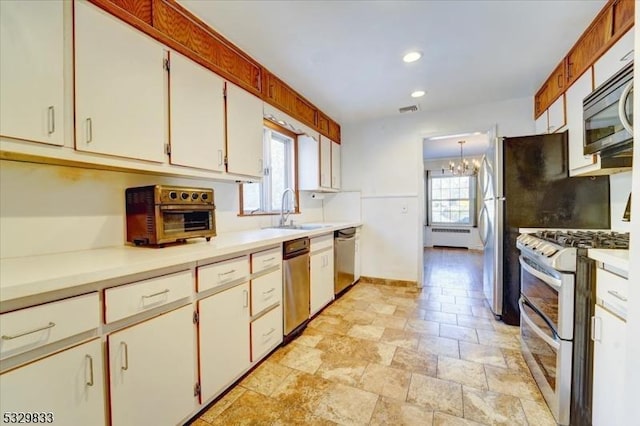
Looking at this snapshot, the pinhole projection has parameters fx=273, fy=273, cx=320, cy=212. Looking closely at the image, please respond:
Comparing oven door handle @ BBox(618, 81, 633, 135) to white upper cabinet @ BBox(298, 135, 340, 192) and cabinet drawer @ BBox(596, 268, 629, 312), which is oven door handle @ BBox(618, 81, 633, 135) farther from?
white upper cabinet @ BBox(298, 135, 340, 192)

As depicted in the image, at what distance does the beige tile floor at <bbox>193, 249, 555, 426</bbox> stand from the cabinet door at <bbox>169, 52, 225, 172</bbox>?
153 centimetres

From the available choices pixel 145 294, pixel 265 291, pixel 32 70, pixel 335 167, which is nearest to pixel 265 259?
pixel 265 291

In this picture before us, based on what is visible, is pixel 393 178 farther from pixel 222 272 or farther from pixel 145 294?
pixel 145 294

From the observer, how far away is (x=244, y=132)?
2.26m

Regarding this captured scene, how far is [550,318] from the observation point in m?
1.51

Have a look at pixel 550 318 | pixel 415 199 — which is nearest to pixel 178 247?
pixel 550 318

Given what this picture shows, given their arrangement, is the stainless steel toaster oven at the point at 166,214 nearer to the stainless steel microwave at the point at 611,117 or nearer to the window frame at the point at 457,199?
the stainless steel microwave at the point at 611,117

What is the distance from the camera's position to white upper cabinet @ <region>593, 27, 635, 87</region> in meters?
1.61

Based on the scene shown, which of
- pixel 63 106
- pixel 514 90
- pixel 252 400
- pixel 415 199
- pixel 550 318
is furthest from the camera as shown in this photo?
pixel 415 199

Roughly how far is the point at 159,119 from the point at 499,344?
300 cm

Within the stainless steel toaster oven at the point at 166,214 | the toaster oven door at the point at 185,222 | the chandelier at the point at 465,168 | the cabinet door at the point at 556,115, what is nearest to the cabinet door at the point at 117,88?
the stainless steel toaster oven at the point at 166,214

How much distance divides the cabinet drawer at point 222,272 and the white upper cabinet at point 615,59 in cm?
263

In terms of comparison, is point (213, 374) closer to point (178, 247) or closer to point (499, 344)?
point (178, 247)

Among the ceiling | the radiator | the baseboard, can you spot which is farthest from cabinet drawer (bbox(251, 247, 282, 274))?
the radiator
